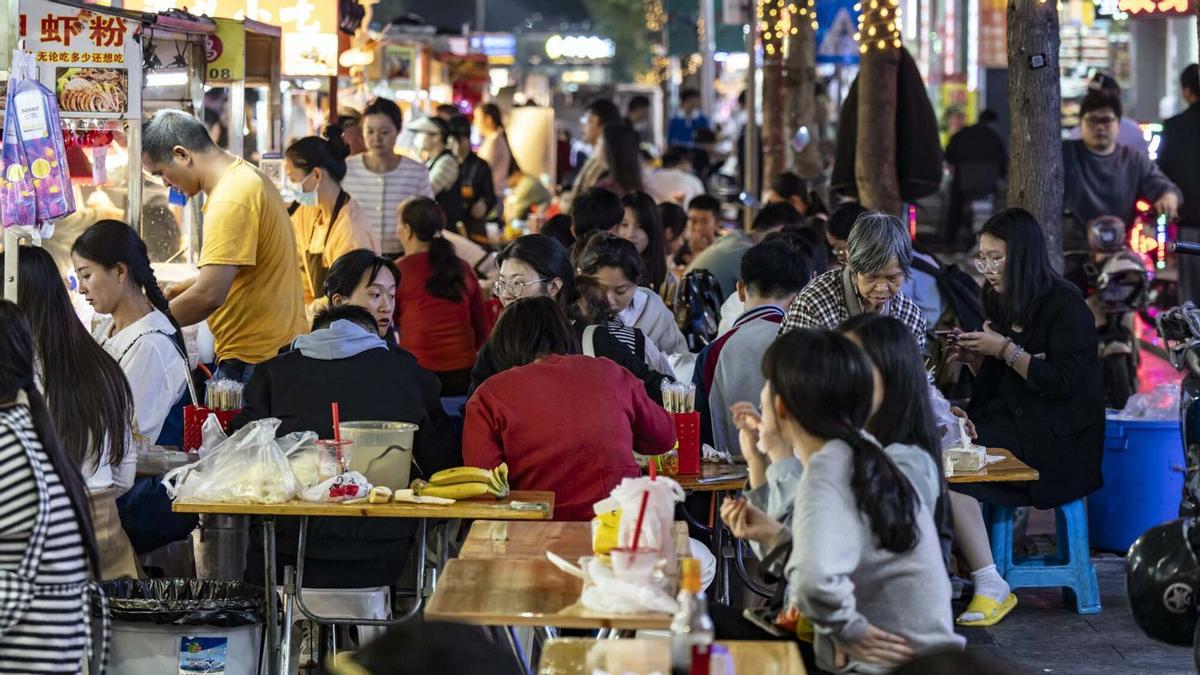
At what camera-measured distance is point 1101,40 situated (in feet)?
102

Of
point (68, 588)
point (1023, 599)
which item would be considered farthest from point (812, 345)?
point (1023, 599)

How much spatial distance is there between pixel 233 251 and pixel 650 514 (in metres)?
3.67

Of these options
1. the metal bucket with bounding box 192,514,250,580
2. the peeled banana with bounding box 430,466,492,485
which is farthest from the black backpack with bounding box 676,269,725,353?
the peeled banana with bounding box 430,466,492,485

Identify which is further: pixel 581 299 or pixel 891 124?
pixel 891 124

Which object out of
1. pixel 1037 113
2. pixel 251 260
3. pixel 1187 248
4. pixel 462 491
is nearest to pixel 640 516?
pixel 462 491

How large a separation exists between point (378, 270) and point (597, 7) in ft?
192

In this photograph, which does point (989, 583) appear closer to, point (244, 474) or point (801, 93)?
point (244, 474)

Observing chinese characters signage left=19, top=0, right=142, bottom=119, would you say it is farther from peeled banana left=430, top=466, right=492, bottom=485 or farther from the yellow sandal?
the yellow sandal

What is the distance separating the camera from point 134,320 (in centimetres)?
688

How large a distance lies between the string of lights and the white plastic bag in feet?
26.3

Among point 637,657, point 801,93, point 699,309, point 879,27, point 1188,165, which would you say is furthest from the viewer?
point 801,93

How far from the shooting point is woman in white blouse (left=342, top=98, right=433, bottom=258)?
11750 millimetres

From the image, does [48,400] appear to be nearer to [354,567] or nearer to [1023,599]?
[354,567]

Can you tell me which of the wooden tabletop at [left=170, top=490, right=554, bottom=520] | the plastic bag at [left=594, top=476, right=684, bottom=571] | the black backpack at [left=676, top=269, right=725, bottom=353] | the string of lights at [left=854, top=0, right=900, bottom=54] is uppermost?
the string of lights at [left=854, top=0, right=900, bottom=54]
